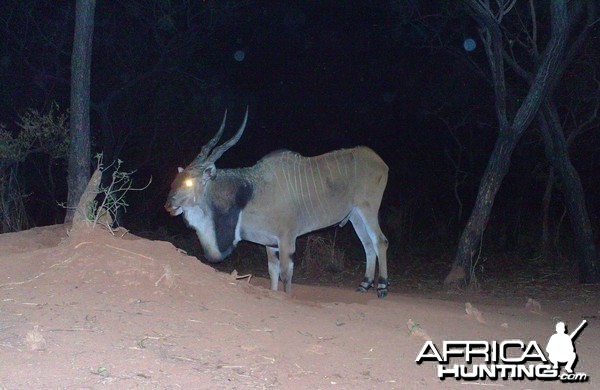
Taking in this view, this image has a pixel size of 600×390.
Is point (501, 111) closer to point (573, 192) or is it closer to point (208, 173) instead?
point (573, 192)

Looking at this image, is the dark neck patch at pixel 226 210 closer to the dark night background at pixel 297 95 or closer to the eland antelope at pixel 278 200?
the eland antelope at pixel 278 200

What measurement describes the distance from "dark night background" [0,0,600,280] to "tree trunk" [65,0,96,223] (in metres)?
5.77

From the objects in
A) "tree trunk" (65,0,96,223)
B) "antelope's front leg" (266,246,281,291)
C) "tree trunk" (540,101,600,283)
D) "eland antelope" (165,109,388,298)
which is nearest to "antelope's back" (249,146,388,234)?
"eland antelope" (165,109,388,298)

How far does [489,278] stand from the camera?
11.3 m

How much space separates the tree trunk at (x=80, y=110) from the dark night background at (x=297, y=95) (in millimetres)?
5765

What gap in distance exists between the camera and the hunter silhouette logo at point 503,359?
4.61 metres

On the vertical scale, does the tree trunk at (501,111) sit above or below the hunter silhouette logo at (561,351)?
above

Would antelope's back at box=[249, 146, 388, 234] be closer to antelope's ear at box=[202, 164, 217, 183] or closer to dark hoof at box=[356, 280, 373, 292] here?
antelope's ear at box=[202, 164, 217, 183]

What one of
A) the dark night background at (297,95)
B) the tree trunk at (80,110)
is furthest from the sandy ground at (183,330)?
the dark night background at (297,95)

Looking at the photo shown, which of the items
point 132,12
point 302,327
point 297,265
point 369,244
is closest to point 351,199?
point 369,244

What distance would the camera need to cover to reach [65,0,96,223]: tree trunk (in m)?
7.79

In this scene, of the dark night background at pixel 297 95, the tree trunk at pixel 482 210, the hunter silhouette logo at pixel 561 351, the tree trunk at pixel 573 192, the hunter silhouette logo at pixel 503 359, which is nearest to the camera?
the hunter silhouette logo at pixel 503 359

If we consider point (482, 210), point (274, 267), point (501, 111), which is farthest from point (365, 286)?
point (501, 111)

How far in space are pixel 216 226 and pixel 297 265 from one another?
13.1 ft
